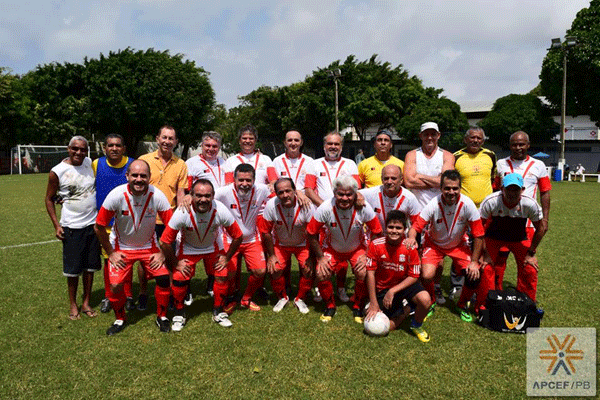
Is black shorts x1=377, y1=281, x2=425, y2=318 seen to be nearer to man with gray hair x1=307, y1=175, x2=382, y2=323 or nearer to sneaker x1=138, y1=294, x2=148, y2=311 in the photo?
man with gray hair x1=307, y1=175, x2=382, y2=323

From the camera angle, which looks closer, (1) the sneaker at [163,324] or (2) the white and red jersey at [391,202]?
(1) the sneaker at [163,324]

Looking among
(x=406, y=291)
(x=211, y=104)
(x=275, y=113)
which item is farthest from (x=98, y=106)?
(x=406, y=291)

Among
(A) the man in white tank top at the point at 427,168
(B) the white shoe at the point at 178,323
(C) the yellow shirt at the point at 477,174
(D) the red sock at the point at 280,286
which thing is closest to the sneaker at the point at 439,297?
(A) the man in white tank top at the point at 427,168

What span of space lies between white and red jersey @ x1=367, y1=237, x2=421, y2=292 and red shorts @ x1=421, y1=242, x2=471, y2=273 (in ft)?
1.43

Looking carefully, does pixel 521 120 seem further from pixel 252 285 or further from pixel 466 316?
pixel 252 285

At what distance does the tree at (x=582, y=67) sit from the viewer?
97.1ft

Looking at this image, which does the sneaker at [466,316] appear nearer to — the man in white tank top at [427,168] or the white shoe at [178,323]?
the man in white tank top at [427,168]

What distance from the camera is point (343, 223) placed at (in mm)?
5293

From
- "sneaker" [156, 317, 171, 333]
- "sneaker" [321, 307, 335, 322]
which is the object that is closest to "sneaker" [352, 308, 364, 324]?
"sneaker" [321, 307, 335, 322]

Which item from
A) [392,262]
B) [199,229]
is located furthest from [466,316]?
[199,229]

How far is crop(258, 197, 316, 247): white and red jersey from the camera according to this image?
5423mm

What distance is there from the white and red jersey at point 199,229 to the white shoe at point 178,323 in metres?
0.76

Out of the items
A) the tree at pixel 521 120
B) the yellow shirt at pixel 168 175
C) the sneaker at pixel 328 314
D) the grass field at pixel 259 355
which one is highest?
the tree at pixel 521 120

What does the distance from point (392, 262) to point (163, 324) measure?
9.03 feet
